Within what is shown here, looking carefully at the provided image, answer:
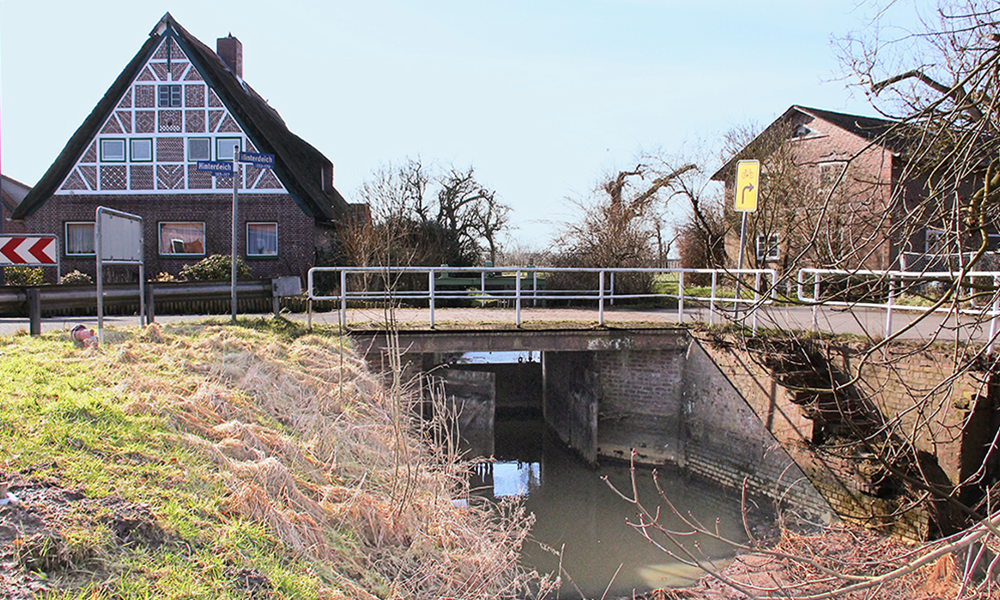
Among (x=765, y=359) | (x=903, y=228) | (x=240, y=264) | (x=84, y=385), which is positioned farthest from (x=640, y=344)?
(x=240, y=264)

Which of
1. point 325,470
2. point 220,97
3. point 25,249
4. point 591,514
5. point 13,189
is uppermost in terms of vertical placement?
point 220,97

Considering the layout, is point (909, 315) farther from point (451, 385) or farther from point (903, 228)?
point (903, 228)

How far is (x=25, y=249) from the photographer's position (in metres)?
6.96

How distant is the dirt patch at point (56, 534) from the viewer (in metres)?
2.91

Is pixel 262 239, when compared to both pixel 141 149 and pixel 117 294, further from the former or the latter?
pixel 117 294

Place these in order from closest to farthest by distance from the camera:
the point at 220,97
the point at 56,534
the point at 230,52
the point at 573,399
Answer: the point at 56,534 → the point at 573,399 → the point at 220,97 → the point at 230,52

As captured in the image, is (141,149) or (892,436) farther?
(141,149)

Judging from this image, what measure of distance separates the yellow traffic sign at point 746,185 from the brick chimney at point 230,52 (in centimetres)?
2463

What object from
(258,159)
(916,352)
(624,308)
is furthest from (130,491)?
(624,308)

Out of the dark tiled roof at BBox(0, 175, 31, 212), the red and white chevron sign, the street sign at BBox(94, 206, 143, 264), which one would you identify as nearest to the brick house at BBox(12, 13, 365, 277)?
the street sign at BBox(94, 206, 143, 264)

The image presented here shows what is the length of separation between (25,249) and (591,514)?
7.94m

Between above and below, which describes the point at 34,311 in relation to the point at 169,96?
below

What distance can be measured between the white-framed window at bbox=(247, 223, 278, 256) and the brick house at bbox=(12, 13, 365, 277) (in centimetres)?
9

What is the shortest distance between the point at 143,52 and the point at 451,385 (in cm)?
1730
